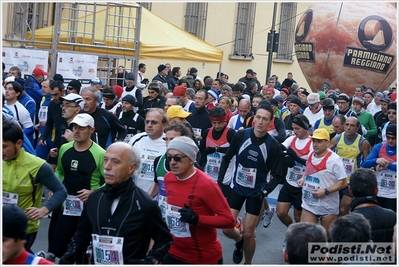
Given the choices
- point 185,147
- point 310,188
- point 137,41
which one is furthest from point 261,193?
point 137,41

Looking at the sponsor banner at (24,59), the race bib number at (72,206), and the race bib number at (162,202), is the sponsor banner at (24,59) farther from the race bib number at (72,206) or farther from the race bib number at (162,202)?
the race bib number at (162,202)

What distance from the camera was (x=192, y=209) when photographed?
526 centimetres

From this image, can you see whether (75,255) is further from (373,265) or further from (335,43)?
(335,43)

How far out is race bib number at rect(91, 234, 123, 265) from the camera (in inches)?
181

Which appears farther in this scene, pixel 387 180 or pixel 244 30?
pixel 244 30

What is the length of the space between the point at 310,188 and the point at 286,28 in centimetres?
2710

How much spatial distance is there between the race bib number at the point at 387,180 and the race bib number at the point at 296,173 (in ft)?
3.14

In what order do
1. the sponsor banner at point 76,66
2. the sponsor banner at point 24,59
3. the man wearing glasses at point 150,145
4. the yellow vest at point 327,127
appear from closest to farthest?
the man wearing glasses at point 150,145 < the yellow vest at point 327,127 < the sponsor banner at point 24,59 < the sponsor banner at point 76,66

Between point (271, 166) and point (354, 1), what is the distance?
56.7ft

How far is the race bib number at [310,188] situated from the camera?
7.77 meters

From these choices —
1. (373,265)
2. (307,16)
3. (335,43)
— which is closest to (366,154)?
(373,265)

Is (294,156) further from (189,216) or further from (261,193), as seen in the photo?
(189,216)

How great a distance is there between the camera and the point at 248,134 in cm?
766

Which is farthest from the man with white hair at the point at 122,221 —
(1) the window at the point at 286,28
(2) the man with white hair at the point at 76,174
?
(1) the window at the point at 286,28
